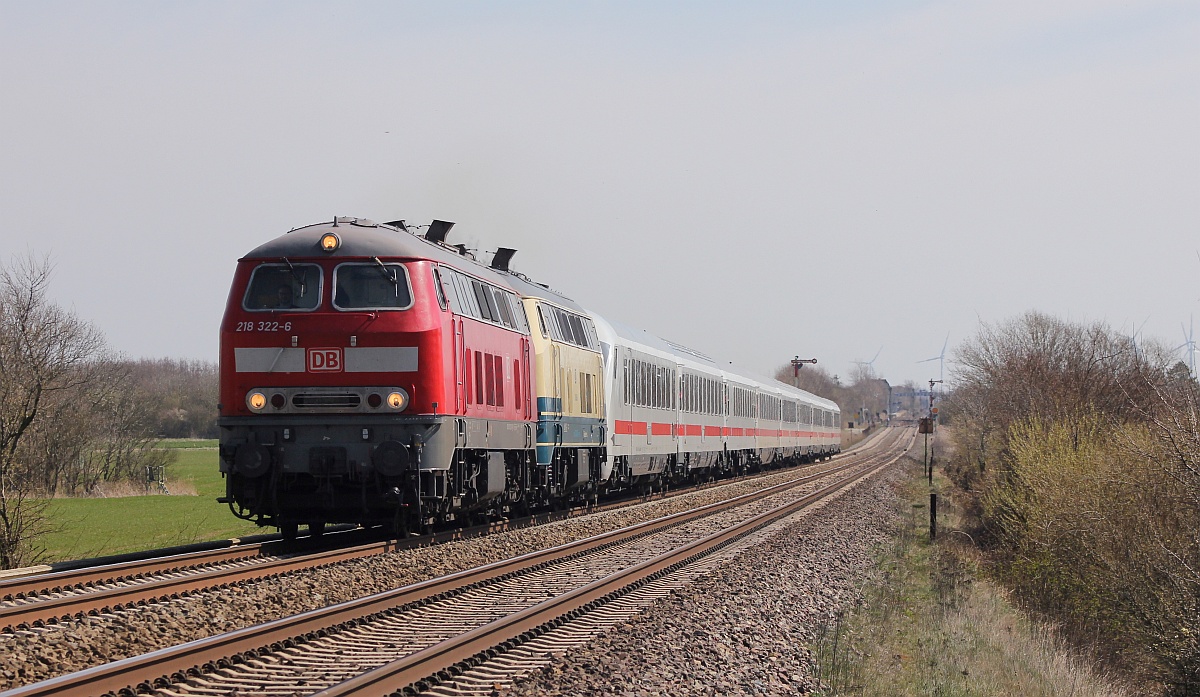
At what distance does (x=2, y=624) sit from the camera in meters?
8.67

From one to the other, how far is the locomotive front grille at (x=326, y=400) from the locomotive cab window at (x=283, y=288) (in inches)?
42.3

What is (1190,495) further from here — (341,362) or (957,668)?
(341,362)

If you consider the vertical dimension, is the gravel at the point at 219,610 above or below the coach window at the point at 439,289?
below

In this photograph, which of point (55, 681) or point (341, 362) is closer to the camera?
point (55, 681)

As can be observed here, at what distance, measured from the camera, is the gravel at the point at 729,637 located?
800cm

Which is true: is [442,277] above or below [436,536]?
above

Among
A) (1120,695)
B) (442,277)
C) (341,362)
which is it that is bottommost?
(1120,695)

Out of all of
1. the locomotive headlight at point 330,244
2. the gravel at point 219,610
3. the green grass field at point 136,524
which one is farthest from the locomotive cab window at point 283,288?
the green grass field at point 136,524

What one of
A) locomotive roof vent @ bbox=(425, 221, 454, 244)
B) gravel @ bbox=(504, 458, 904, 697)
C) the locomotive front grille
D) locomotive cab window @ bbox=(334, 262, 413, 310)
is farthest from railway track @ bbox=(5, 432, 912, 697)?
locomotive roof vent @ bbox=(425, 221, 454, 244)

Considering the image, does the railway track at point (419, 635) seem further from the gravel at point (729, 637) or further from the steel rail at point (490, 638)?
the gravel at point (729, 637)

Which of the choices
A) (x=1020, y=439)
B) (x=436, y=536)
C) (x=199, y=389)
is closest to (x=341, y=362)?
(x=436, y=536)

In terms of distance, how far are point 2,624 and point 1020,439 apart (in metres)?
21.3

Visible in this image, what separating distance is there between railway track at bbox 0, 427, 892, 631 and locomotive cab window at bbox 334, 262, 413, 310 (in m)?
2.95

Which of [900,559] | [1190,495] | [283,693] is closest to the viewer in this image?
[283,693]
